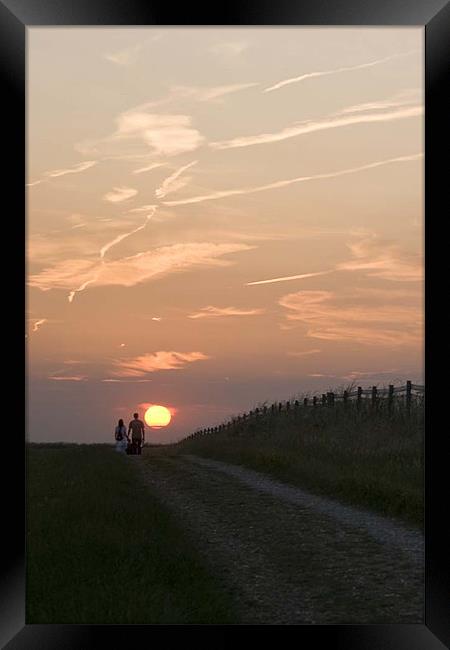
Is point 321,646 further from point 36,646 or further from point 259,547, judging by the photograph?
point 259,547

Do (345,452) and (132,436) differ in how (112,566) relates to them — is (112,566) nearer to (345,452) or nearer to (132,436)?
(345,452)

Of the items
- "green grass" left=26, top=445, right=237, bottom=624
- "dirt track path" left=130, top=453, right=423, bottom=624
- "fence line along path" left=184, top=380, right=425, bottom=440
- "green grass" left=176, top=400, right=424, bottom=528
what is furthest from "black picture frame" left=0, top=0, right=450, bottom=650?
"fence line along path" left=184, top=380, right=425, bottom=440

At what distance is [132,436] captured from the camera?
27.5 m

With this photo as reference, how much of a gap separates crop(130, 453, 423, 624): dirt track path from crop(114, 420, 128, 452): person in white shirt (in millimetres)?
11590

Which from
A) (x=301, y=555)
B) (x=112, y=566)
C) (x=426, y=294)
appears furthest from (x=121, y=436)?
(x=426, y=294)

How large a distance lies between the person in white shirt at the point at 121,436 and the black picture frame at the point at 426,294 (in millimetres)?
23036

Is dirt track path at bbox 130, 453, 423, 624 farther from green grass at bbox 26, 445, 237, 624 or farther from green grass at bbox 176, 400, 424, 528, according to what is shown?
green grass at bbox 176, 400, 424, 528

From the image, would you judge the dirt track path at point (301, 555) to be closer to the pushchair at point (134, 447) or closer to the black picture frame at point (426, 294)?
the black picture frame at point (426, 294)

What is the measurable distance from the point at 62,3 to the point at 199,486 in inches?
535

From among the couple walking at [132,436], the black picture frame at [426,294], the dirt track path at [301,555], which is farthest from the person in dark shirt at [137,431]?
the black picture frame at [426,294]

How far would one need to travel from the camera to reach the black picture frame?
4.84 metres

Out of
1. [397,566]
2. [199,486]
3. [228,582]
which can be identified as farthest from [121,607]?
[199,486]

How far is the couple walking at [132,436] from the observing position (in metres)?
27.4

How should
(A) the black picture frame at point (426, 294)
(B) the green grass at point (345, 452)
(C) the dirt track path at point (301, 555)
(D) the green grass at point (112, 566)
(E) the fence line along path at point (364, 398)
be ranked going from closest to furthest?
(A) the black picture frame at point (426, 294), (D) the green grass at point (112, 566), (C) the dirt track path at point (301, 555), (B) the green grass at point (345, 452), (E) the fence line along path at point (364, 398)
